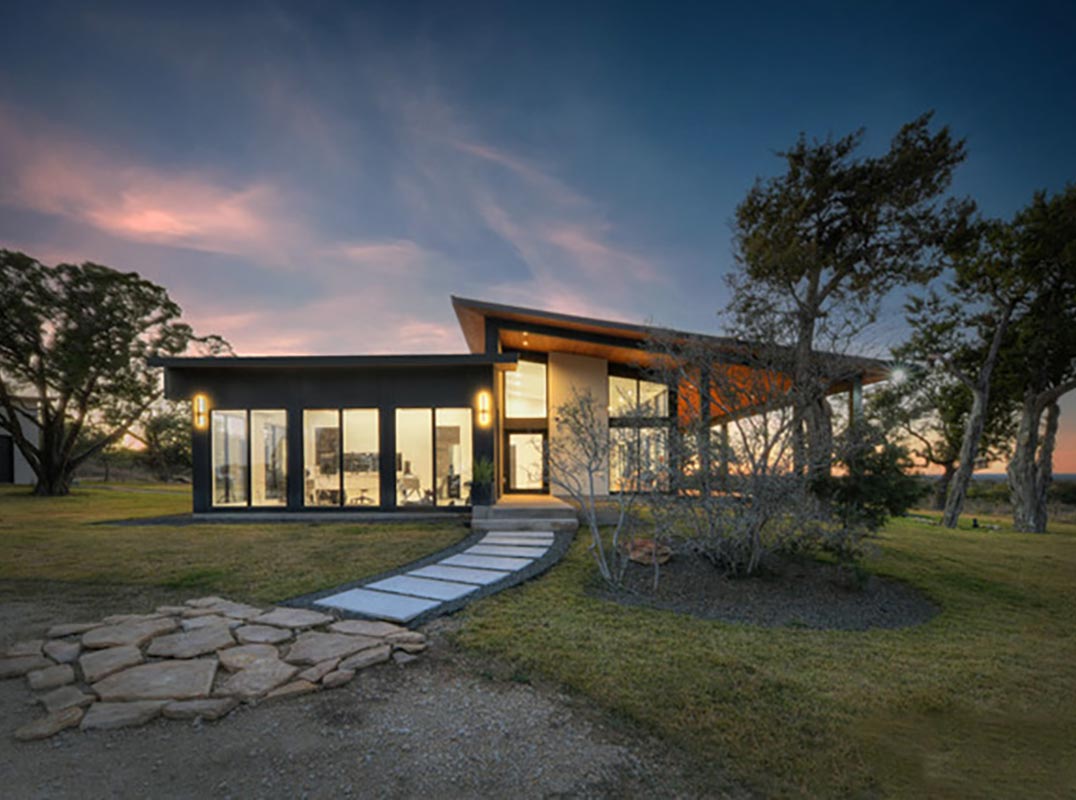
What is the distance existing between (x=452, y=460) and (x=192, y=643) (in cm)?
754

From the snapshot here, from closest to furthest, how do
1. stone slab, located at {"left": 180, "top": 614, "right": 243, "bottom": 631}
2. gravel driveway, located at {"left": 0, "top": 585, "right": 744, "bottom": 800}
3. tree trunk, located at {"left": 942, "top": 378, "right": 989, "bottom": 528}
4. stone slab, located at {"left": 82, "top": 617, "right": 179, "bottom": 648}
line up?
gravel driveway, located at {"left": 0, "top": 585, "right": 744, "bottom": 800} < stone slab, located at {"left": 82, "top": 617, "right": 179, "bottom": 648} < stone slab, located at {"left": 180, "top": 614, "right": 243, "bottom": 631} < tree trunk, located at {"left": 942, "top": 378, "right": 989, "bottom": 528}

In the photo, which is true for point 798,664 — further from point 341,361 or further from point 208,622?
point 341,361

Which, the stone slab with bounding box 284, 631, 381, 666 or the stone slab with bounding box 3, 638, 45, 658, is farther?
the stone slab with bounding box 3, 638, 45, 658

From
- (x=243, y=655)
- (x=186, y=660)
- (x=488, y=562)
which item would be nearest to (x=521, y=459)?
(x=488, y=562)

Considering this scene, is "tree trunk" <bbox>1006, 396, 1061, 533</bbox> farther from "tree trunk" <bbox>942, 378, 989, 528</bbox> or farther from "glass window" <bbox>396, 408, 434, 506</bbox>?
"glass window" <bbox>396, 408, 434, 506</bbox>

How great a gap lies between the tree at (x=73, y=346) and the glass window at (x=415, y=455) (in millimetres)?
14493

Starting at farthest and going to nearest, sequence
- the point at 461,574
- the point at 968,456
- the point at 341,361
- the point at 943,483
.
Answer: the point at 943,483
the point at 968,456
the point at 341,361
the point at 461,574

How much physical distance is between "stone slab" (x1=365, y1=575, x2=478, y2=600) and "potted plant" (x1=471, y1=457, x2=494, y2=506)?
4657mm

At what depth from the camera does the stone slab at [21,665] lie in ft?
11.4

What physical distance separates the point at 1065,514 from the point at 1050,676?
26.5 metres

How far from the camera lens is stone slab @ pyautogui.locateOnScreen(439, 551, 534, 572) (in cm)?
670

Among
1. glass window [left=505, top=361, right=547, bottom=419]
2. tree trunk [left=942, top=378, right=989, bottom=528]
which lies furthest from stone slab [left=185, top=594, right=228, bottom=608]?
tree trunk [left=942, top=378, right=989, bottom=528]

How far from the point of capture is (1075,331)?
1328cm

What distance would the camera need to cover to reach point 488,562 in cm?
698
